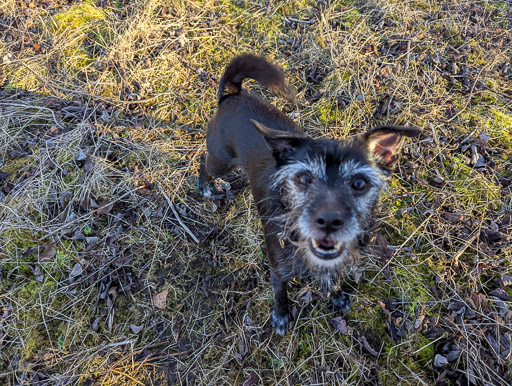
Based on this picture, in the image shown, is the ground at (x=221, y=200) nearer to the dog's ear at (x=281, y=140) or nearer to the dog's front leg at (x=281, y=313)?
the dog's front leg at (x=281, y=313)

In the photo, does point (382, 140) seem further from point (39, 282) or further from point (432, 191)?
point (39, 282)

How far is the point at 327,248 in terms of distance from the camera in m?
2.45

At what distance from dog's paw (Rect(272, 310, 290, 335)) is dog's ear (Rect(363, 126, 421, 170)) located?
194 cm

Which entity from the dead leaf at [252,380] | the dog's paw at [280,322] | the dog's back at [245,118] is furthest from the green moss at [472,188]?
the dead leaf at [252,380]

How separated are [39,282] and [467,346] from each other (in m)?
4.79

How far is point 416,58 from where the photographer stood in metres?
5.09

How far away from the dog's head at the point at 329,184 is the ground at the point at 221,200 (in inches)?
22.9

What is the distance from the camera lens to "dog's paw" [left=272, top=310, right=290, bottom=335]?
3367 mm

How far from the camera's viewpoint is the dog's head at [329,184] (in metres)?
2.33

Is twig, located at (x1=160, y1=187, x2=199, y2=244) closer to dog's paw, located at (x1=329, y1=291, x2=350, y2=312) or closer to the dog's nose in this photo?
dog's paw, located at (x1=329, y1=291, x2=350, y2=312)

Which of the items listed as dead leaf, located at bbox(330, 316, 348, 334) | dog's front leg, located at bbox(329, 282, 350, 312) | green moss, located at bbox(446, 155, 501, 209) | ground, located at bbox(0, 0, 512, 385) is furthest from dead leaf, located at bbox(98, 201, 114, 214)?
green moss, located at bbox(446, 155, 501, 209)

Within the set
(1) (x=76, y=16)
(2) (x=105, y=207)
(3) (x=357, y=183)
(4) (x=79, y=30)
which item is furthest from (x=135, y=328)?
(1) (x=76, y=16)

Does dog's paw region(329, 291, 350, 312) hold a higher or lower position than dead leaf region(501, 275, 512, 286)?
lower

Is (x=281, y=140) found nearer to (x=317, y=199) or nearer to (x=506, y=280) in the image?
(x=317, y=199)
